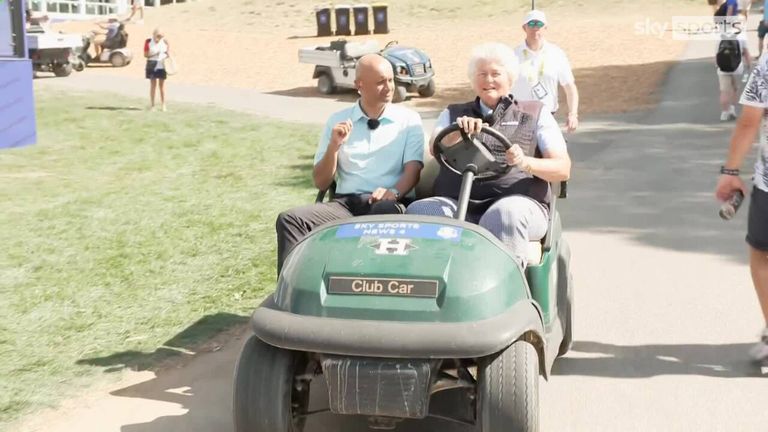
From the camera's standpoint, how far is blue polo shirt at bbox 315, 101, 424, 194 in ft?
15.7

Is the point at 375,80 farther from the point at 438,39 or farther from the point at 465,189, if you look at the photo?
the point at 438,39

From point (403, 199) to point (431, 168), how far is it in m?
0.26

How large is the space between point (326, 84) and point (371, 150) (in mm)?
15389

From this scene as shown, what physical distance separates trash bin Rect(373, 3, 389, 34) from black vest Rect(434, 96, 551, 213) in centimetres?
2740

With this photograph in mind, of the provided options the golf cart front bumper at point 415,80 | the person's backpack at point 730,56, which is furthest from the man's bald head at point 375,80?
the golf cart front bumper at point 415,80

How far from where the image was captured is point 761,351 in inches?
179

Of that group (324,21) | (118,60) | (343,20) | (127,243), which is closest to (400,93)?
(127,243)

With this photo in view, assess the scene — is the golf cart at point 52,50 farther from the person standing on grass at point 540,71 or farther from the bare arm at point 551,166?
the bare arm at point 551,166

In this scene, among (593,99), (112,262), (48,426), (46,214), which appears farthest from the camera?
(593,99)

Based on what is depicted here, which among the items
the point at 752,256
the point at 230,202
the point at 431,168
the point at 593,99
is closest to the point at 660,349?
the point at 752,256

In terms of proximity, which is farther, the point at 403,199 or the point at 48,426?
the point at 403,199

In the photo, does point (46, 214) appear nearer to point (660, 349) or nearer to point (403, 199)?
point (403, 199)

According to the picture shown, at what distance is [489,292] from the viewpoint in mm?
3332

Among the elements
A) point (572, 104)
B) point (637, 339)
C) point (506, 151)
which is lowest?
point (637, 339)
